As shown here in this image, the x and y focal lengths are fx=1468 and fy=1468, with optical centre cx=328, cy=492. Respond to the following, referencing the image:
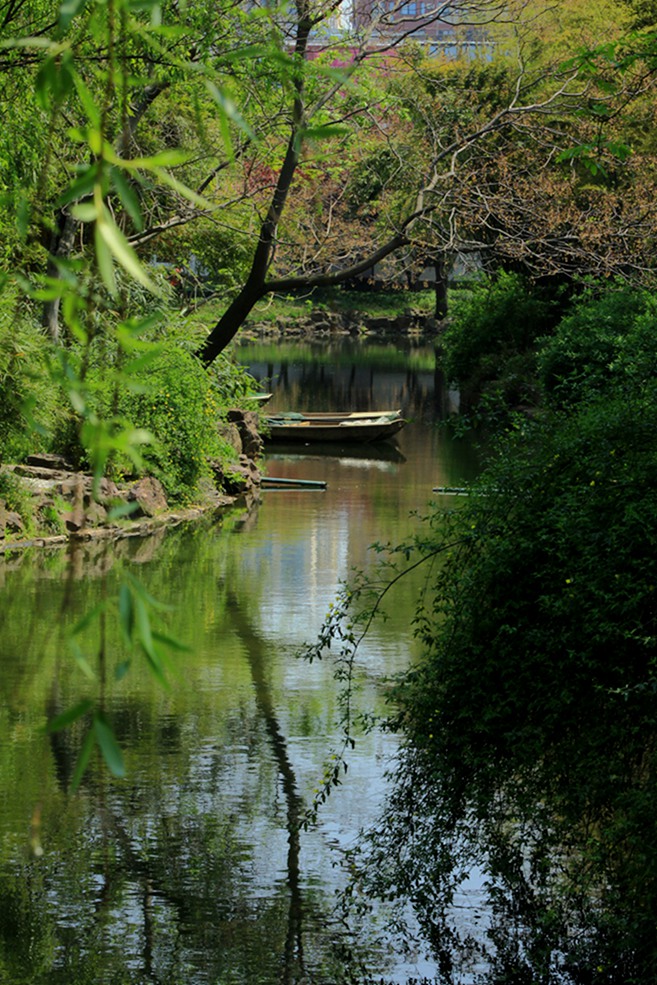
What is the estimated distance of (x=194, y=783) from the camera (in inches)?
283

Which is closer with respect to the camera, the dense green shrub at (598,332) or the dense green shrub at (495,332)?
the dense green shrub at (598,332)

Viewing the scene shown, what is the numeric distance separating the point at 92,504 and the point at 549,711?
7413mm

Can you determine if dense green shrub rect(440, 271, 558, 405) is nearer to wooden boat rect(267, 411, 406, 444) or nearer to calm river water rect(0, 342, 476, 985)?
wooden boat rect(267, 411, 406, 444)

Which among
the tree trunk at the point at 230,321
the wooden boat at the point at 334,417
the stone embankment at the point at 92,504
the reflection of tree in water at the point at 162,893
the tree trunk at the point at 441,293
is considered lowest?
the reflection of tree in water at the point at 162,893

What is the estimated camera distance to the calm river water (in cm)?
537

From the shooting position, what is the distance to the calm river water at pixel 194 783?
5.37m

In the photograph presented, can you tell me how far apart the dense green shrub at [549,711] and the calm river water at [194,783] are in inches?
18.6

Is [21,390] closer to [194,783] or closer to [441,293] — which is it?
[194,783]

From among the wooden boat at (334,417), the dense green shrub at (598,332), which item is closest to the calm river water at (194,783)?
the dense green shrub at (598,332)

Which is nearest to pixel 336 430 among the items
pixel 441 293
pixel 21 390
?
pixel 21 390

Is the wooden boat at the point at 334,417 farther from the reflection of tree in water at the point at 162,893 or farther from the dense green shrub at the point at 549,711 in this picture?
the dense green shrub at the point at 549,711

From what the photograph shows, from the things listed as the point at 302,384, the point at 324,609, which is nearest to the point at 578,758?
the point at 324,609

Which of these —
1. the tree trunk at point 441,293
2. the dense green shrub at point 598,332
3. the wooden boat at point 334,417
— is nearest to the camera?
the dense green shrub at point 598,332

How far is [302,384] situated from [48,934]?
3042 centimetres
